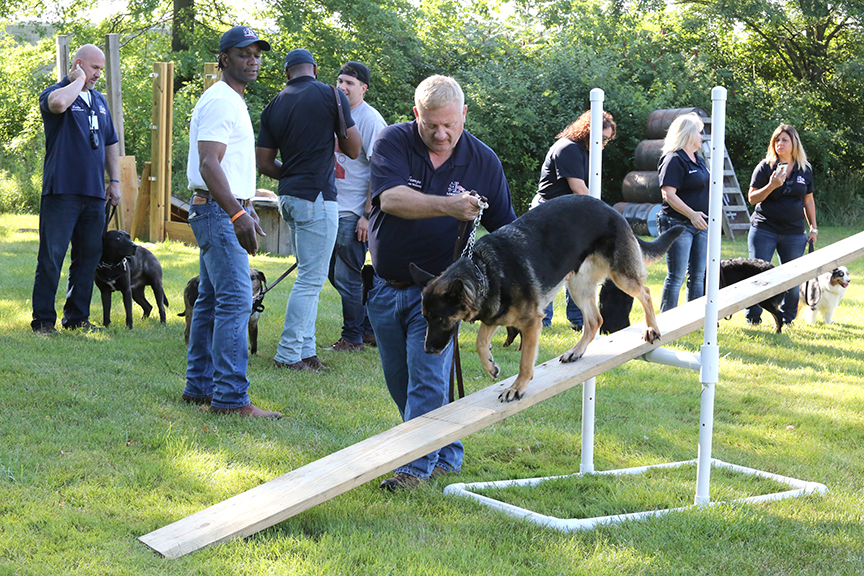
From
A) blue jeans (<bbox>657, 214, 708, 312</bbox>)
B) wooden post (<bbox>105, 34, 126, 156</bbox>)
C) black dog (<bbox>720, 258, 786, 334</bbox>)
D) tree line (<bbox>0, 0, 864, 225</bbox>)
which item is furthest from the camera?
tree line (<bbox>0, 0, 864, 225</bbox>)

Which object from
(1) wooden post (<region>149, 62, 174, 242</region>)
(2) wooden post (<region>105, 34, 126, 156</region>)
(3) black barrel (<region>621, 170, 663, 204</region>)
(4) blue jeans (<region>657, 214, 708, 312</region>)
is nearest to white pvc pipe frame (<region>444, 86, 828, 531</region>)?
(4) blue jeans (<region>657, 214, 708, 312</region>)

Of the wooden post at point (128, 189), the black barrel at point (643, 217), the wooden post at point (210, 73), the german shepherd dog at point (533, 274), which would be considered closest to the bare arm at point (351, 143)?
the german shepherd dog at point (533, 274)

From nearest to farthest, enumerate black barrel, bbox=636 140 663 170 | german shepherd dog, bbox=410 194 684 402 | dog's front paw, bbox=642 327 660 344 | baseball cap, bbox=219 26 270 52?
german shepherd dog, bbox=410 194 684 402 < dog's front paw, bbox=642 327 660 344 < baseball cap, bbox=219 26 270 52 < black barrel, bbox=636 140 663 170

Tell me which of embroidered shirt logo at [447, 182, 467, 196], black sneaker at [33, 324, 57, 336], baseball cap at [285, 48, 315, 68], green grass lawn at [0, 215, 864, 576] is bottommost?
green grass lawn at [0, 215, 864, 576]

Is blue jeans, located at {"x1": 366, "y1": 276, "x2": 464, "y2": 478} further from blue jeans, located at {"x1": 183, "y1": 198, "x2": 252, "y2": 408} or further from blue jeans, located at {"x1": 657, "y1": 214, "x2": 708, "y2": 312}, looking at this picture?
blue jeans, located at {"x1": 657, "y1": 214, "x2": 708, "y2": 312}

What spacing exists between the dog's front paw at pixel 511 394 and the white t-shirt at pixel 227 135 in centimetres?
211

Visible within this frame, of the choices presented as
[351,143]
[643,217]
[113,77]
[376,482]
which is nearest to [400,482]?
[376,482]

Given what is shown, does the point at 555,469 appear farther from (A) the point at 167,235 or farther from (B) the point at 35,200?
(B) the point at 35,200

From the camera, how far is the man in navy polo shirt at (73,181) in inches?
255

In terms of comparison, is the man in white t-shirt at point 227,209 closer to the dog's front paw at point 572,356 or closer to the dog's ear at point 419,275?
the dog's ear at point 419,275

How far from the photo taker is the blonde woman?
24.1 feet

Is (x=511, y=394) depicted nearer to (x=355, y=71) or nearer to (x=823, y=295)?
(x=355, y=71)

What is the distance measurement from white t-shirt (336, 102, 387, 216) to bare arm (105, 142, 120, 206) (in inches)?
85.9

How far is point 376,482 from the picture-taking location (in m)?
3.86
